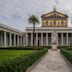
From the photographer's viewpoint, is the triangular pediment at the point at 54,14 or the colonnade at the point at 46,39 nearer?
the colonnade at the point at 46,39

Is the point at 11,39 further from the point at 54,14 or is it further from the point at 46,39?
the point at 54,14

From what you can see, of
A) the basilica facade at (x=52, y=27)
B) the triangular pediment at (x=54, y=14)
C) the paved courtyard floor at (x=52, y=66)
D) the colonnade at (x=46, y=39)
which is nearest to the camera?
the paved courtyard floor at (x=52, y=66)

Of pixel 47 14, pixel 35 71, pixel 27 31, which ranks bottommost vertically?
pixel 35 71

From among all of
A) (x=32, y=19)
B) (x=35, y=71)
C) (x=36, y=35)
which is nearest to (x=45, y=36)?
(x=36, y=35)

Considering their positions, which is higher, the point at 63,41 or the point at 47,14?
the point at 47,14

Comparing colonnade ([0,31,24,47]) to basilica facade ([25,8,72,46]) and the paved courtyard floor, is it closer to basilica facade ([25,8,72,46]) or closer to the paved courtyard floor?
basilica facade ([25,8,72,46])

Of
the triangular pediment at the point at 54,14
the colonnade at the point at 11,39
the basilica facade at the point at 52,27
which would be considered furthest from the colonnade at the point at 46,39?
the triangular pediment at the point at 54,14

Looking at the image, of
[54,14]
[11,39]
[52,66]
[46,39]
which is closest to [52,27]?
[46,39]

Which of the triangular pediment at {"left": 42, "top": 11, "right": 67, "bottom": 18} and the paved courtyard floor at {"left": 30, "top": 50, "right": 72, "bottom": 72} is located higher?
A: the triangular pediment at {"left": 42, "top": 11, "right": 67, "bottom": 18}

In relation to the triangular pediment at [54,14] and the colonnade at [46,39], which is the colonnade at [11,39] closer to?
the colonnade at [46,39]

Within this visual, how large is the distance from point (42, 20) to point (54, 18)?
5174mm

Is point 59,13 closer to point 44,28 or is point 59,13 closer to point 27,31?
point 44,28

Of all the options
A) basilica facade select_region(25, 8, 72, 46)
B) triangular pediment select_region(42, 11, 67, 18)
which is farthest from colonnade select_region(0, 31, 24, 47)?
triangular pediment select_region(42, 11, 67, 18)

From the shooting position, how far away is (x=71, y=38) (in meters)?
96.3
